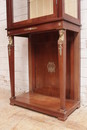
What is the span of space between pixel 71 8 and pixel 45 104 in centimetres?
109

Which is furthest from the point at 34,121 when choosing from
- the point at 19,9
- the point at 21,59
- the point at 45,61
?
the point at 19,9

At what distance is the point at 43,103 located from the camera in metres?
1.73

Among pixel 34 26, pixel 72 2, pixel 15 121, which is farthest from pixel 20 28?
pixel 15 121

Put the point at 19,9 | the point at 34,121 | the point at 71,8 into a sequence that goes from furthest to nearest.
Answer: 1. the point at 19,9
2. the point at 71,8
3. the point at 34,121

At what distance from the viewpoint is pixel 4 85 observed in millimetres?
2674

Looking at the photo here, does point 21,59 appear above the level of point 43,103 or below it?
above

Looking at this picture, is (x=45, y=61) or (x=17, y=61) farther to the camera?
(x=17, y=61)

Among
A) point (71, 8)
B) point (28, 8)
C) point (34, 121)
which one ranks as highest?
point (28, 8)

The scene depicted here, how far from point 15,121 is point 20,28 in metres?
0.99

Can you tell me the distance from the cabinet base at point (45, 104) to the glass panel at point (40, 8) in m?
0.98

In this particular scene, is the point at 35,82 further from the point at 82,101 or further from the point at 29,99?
the point at 82,101

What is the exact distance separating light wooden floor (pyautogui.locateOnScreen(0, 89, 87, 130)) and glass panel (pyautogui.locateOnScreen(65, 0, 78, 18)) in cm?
107

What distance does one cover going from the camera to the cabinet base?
1.51 metres

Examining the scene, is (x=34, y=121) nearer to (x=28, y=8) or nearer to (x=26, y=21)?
(x=26, y=21)
